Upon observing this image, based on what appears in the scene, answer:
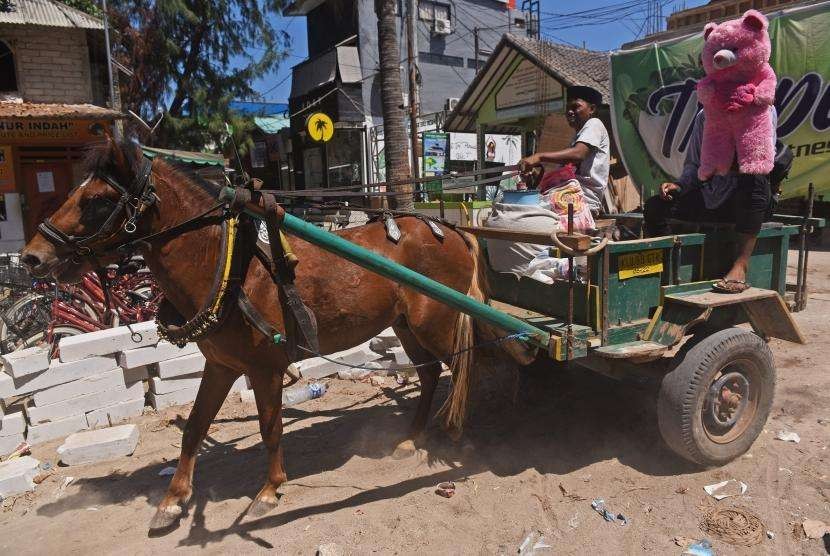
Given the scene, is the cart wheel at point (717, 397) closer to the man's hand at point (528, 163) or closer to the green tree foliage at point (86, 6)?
the man's hand at point (528, 163)

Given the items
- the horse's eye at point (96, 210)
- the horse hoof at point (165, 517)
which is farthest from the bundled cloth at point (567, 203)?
the horse hoof at point (165, 517)

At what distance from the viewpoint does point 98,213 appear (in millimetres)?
2705

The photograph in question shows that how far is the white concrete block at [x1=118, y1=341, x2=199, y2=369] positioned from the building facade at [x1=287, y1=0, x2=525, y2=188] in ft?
48.8

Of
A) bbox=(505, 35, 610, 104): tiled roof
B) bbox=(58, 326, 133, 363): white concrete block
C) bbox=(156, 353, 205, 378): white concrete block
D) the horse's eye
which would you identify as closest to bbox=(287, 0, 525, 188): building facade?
bbox=(505, 35, 610, 104): tiled roof

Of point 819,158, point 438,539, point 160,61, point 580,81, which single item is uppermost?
point 160,61

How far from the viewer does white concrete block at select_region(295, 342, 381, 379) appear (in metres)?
5.00

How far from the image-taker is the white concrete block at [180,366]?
4504 mm

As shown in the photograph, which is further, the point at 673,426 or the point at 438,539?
the point at 673,426

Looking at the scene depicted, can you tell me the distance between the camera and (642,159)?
911 cm

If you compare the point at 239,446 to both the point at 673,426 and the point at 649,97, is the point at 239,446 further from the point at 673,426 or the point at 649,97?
the point at 649,97

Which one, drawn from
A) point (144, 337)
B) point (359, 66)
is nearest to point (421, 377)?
point (144, 337)

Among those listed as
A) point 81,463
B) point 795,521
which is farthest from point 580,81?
point 81,463

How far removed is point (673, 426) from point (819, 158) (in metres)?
6.02

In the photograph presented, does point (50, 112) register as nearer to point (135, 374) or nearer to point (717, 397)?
point (135, 374)
